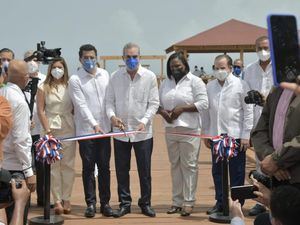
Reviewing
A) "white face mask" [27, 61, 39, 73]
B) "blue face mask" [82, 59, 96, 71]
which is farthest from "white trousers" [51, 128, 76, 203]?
"white face mask" [27, 61, 39, 73]

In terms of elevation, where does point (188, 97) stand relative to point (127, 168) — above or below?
above

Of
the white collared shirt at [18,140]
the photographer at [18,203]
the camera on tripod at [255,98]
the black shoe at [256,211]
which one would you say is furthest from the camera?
the black shoe at [256,211]

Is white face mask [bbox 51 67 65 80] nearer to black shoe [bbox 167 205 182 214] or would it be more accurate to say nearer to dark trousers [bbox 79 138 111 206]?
dark trousers [bbox 79 138 111 206]

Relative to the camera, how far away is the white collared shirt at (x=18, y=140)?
14.1ft

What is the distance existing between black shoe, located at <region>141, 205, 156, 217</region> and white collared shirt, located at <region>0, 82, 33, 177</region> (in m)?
1.92

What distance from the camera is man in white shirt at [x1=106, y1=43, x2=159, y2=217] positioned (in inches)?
233

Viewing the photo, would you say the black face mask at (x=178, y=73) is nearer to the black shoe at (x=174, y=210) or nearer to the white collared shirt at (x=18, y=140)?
the black shoe at (x=174, y=210)

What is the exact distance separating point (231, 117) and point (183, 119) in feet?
1.79

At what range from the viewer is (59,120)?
5.97m

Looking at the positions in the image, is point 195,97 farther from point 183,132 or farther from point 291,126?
point 291,126

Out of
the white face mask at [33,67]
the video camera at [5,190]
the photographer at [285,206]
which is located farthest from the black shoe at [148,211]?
the photographer at [285,206]

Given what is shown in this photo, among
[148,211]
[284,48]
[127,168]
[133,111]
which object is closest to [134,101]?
[133,111]

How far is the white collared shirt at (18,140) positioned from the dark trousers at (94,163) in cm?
155

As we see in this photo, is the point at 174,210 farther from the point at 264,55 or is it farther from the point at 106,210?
the point at 264,55
